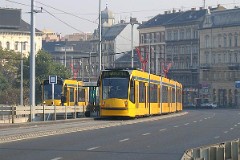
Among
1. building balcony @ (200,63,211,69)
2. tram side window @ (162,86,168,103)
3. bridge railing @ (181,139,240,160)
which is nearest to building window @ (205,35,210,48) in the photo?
building balcony @ (200,63,211,69)

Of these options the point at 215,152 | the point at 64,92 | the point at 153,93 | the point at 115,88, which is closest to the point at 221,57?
the point at 64,92

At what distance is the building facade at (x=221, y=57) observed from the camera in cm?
14600

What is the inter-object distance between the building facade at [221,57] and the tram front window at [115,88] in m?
93.7

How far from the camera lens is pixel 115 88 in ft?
165

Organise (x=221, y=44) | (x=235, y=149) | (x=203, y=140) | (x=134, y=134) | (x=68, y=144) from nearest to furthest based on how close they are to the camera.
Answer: (x=235, y=149), (x=68, y=144), (x=203, y=140), (x=134, y=134), (x=221, y=44)

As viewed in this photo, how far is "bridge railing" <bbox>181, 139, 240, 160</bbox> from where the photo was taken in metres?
18.5

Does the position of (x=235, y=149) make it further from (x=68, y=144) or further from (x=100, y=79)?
(x=100, y=79)

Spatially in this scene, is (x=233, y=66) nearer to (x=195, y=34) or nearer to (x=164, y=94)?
(x=195, y=34)

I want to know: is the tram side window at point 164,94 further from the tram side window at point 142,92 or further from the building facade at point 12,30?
the building facade at point 12,30

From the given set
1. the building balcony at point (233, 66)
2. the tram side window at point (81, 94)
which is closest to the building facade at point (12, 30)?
the building balcony at point (233, 66)

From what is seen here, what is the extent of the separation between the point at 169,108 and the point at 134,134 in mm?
34344

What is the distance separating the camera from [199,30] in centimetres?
15762

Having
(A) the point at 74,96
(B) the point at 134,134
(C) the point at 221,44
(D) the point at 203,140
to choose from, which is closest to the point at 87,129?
(B) the point at 134,134

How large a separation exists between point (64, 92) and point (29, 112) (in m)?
15.9
